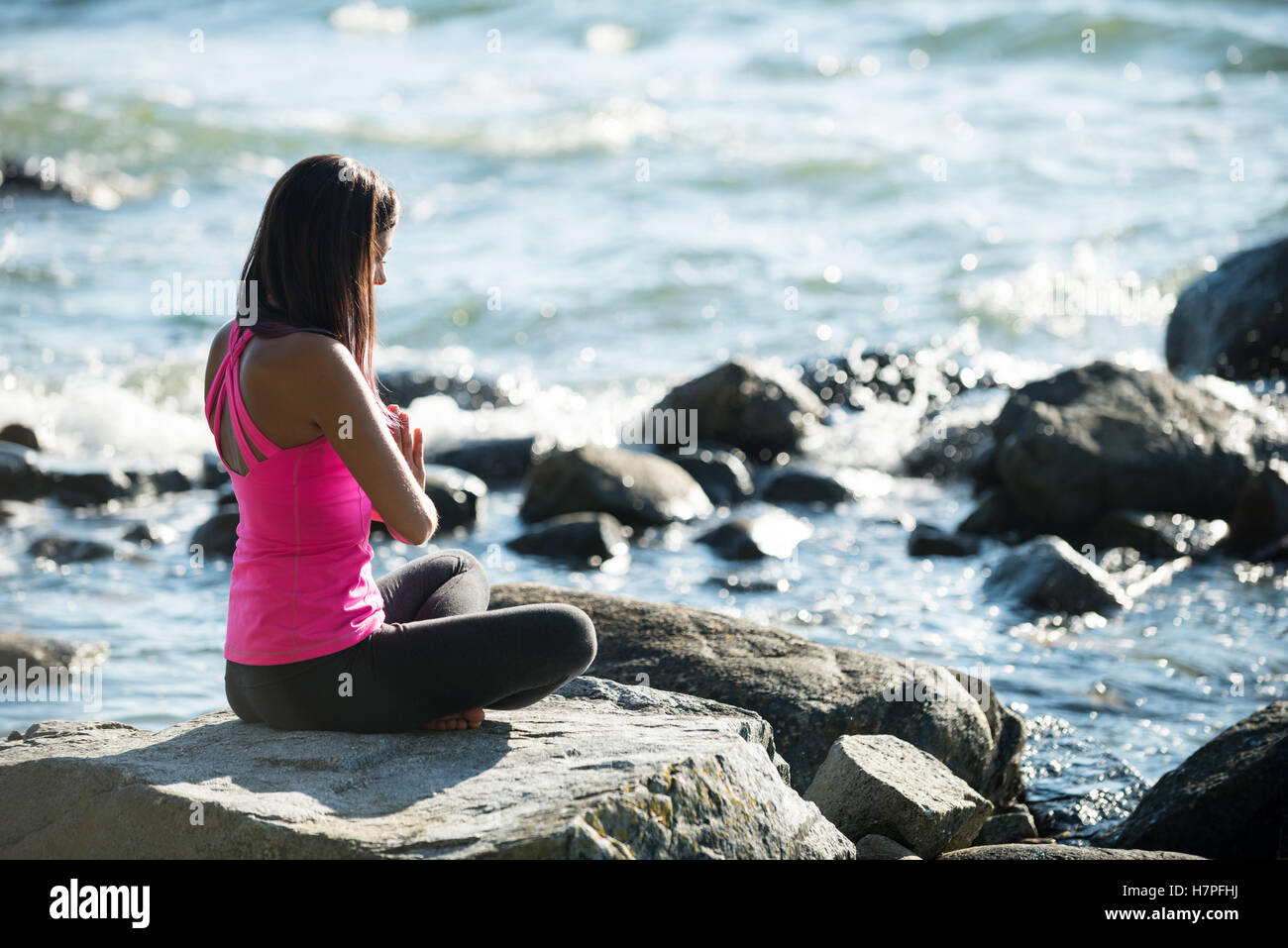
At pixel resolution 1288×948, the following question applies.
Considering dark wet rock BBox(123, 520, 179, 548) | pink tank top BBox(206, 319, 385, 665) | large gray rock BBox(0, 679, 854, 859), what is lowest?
dark wet rock BBox(123, 520, 179, 548)

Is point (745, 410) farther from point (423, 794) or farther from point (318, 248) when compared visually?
point (423, 794)

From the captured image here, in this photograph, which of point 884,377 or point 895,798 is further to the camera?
point 884,377

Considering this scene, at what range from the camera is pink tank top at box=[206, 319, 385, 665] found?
4020 millimetres

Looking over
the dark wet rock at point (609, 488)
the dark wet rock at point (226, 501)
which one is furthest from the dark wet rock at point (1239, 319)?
the dark wet rock at point (226, 501)

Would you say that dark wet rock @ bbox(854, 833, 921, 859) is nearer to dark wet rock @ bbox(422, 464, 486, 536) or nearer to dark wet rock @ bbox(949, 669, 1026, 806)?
dark wet rock @ bbox(949, 669, 1026, 806)

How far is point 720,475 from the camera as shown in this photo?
37.0ft

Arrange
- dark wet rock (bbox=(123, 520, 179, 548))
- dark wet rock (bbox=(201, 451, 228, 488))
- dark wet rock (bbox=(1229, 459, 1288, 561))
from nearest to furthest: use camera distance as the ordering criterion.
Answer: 1. dark wet rock (bbox=(1229, 459, 1288, 561))
2. dark wet rock (bbox=(123, 520, 179, 548))
3. dark wet rock (bbox=(201, 451, 228, 488))

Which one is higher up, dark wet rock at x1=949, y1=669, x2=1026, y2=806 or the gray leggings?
the gray leggings

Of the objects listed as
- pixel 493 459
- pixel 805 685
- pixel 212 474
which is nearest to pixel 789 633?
pixel 805 685

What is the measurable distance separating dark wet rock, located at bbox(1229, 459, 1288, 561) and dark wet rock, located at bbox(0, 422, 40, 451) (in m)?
9.55

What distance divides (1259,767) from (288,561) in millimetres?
3530

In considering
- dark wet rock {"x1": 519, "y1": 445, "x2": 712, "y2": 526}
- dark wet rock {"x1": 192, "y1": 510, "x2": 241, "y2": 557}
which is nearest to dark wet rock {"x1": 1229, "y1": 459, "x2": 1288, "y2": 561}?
dark wet rock {"x1": 519, "y1": 445, "x2": 712, "y2": 526}

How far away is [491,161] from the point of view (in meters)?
22.0

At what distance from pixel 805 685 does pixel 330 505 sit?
2.31 metres
